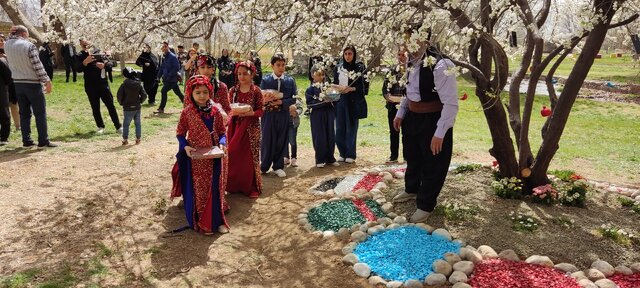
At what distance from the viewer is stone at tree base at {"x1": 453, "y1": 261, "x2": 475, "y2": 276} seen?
12.3ft

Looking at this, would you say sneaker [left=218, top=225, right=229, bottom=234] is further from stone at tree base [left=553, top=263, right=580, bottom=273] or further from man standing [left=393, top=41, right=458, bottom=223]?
stone at tree base [left=553, top=263, right=580, bottom=273]

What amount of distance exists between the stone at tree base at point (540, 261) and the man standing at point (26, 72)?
700 centimetres

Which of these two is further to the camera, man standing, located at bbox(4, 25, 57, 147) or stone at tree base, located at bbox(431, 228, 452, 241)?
man standing, located at bbox(4, 25, 57, 147)

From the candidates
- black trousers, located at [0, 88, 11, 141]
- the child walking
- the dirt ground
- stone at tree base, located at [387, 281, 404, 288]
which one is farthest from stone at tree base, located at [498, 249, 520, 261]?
black trousers, located at [0, 88, 11, 141]

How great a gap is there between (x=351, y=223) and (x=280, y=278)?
3.58 ft

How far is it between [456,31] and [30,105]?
653 centimetres

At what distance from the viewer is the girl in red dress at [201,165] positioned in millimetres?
4738

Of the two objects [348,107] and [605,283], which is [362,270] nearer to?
[605,283]

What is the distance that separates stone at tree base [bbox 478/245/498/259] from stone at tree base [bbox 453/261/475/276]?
0.24 m

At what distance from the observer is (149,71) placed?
12500 millimetres

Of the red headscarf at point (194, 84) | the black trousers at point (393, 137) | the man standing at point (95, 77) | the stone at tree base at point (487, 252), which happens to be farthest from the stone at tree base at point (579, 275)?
the man standing at point (95, 77)

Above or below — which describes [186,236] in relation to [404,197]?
below

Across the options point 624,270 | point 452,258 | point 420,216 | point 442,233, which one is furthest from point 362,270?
point 624,270

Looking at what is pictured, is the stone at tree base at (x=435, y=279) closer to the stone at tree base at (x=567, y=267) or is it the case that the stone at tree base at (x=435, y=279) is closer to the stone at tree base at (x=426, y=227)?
the stone at tree base at (x=426, y=227)
